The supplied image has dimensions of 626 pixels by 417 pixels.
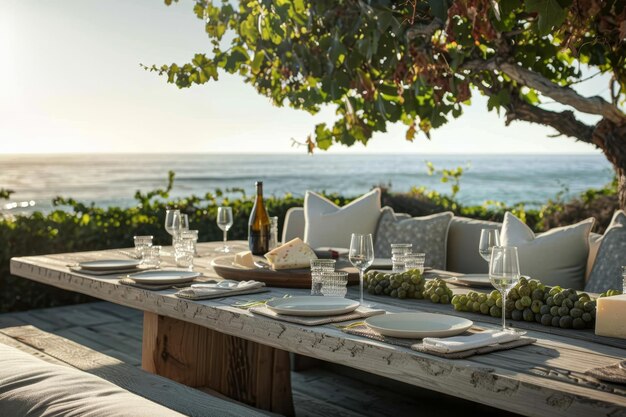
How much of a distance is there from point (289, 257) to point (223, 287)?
0.45m

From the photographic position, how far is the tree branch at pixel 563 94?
3.63 metres

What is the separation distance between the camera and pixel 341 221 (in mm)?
4949

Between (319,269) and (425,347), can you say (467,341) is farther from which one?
Result: (319,269)

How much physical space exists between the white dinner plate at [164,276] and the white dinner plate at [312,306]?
0.66m

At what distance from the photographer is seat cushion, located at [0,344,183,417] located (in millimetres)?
1133

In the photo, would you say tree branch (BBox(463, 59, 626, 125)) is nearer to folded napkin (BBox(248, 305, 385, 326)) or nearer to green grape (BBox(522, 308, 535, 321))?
green grape (BBox(522, 308, 535, 321))

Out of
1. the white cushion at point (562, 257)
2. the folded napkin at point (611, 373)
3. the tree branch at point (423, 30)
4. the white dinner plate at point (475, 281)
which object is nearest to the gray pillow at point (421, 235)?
the white cushion at point (562, 257)

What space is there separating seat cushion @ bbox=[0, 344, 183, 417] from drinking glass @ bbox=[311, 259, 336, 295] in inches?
50.9

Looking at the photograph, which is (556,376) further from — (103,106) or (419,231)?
(103,106)

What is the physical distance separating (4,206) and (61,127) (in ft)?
15.8

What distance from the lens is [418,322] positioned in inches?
80.0

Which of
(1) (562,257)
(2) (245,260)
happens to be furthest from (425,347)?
(1) (562,257)

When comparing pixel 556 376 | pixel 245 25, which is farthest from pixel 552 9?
pixel 245 25

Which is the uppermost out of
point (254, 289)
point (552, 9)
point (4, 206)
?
point (552, 9)
